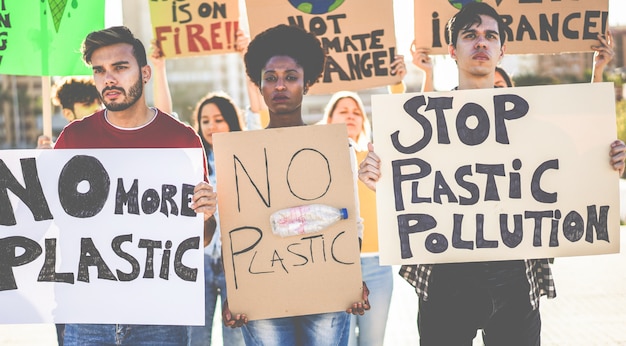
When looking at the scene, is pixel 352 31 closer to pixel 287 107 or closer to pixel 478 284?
pixel 287 107

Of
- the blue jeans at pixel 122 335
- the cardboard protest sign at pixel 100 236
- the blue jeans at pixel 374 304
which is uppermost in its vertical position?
the cardboard protest sign at pixel 100 236

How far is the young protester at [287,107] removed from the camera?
292cm

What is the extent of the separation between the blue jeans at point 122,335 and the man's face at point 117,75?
836 millimetres

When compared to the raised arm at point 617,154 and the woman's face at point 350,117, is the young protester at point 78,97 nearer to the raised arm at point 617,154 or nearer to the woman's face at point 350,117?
the woman's face at point 350,117

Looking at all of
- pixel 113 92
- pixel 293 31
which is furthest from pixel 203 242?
pixel 293 31

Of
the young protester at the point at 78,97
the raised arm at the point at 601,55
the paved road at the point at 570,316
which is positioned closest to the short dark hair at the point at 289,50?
the raised arm at the point at 601,55

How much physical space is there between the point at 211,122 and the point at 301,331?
1888 millimetres

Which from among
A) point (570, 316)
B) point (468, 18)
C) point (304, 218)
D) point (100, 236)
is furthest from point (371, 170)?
point (570, 316)

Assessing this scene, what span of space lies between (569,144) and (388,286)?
4.49 feet

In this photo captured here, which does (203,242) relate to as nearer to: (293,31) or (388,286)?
(293,31)

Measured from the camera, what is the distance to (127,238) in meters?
2.96

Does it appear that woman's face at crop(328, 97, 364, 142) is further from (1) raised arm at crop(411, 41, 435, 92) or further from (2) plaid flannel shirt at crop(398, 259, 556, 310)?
(2) plaid flannel shirt at crop(398, 259, 556, 310)

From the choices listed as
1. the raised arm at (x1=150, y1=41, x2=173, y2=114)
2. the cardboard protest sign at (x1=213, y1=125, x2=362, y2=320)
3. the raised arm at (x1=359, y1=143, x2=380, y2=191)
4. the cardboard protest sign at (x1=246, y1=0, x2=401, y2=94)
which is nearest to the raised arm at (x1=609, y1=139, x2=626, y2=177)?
the raised arm at (x1=359, y1=143, x2=380, y2=191)

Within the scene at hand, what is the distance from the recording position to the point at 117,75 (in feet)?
9.70
